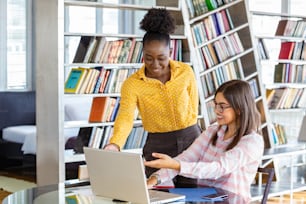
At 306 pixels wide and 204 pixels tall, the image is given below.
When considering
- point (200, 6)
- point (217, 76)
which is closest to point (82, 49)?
point (200, 6)

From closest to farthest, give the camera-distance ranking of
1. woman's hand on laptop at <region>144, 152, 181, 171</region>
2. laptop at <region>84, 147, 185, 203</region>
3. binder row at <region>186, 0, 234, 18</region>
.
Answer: laptop at <region>84, 147, 185, 203</region> < woman's hand on laptop at <region>144, 152, 181, 171</region> < binder row at <region>186, 0, 234, 18</region>

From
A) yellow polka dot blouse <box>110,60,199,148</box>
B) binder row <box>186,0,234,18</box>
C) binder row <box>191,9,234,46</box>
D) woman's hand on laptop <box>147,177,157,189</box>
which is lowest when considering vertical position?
woman's hand on laptop <box>147,177,157,189</box>

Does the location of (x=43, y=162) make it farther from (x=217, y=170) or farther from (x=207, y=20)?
(x=217, y=170)

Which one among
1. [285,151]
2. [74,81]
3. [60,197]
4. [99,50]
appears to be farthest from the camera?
[285,151]

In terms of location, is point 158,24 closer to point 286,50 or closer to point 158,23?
point 158,23

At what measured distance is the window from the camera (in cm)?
520

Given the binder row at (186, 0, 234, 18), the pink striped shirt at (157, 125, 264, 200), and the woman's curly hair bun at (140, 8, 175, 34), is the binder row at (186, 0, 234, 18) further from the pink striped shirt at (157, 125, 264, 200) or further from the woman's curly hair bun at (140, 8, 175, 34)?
the pink striped shirt at (157, 125, 264, 200)

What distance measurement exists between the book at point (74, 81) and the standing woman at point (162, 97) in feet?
4.69

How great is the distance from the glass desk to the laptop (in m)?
0.09

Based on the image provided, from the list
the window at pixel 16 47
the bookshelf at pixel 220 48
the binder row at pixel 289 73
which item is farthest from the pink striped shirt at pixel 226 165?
the binder row at pixel 289 73

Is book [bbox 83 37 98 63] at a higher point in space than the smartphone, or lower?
higher

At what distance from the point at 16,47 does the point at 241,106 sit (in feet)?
9.16

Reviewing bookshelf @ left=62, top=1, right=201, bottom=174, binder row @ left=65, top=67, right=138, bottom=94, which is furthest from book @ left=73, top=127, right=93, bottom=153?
binder row @ left=65, top=67, right=138, bottom=94

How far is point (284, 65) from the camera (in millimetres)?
6344
